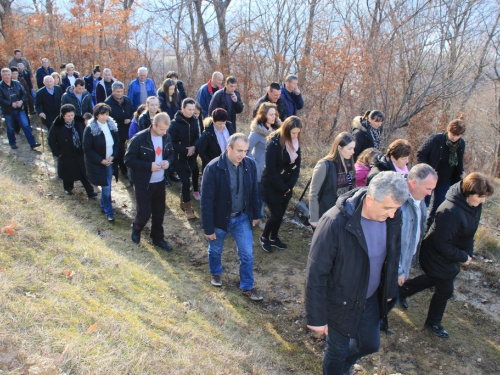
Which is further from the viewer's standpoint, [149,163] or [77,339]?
[149,163]

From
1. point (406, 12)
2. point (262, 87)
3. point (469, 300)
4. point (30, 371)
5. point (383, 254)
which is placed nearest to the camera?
point (30, 371)

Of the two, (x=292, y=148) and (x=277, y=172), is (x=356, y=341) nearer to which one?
(x=277, y=172)

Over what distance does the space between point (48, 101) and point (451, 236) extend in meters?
9.68

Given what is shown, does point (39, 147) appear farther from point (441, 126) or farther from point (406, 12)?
point (441, 126)

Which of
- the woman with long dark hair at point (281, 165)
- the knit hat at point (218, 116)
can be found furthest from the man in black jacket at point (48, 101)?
the woman with long dark hair at point (281, 165)

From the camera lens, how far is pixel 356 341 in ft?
10.6

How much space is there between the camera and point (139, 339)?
3.25m

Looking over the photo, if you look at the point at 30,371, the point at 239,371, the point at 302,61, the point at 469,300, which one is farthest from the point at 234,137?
the point at 302,61

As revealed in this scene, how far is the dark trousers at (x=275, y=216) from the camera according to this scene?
570 centimetres

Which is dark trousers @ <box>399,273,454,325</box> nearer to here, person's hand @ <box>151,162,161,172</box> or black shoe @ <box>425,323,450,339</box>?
black shoe @ <box>425,323,450,339</box>

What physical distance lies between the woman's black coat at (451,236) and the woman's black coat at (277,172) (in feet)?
6.89

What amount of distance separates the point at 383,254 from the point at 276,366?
167cm

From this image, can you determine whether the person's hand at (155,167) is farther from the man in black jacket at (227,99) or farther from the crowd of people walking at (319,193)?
the man in black jacket at (227,99)

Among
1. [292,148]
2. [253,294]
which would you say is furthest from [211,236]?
[292,148]
